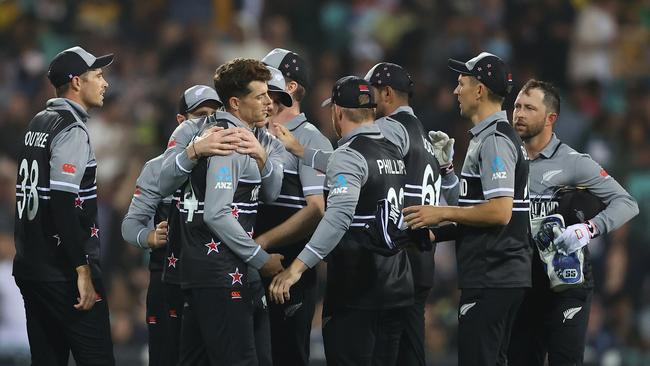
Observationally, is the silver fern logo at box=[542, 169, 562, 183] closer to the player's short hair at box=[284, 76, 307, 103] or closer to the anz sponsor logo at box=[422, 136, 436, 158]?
the anz sponsor logo at box=[422, 136, 436, 158]

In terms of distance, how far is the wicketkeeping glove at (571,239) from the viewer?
7264mm

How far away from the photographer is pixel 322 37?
14.6m

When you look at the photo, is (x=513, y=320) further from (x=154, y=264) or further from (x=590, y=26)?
(x=590, y=26)

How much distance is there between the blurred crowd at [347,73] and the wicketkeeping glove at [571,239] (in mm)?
3786

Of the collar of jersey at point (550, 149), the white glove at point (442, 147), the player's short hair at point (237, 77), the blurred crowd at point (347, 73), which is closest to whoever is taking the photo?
the player's short hair at point (237, 77)

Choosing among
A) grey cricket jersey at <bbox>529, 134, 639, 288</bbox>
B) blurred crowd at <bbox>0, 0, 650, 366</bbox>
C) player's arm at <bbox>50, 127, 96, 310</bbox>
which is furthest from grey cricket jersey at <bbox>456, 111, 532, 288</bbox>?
blurred crowd at <bbox>0, 0, 650, 366</bbox>

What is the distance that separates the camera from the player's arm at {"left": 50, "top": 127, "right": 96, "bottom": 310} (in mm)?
6902

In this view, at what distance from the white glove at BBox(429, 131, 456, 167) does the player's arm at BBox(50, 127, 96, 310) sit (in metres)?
2.39

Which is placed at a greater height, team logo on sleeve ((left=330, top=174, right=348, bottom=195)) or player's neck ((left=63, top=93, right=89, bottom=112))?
player's neck ((left=63, top=93, right=89, bottom=112))

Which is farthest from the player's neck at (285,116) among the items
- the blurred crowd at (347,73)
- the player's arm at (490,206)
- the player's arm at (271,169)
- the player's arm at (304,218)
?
the blurred crowd at (347,73)

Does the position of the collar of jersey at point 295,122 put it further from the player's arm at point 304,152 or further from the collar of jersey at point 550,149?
the collar of jersey at point 550,149

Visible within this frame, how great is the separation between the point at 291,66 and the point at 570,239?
204cm

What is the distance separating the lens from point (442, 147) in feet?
26.6

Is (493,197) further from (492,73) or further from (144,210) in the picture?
(144,210)
